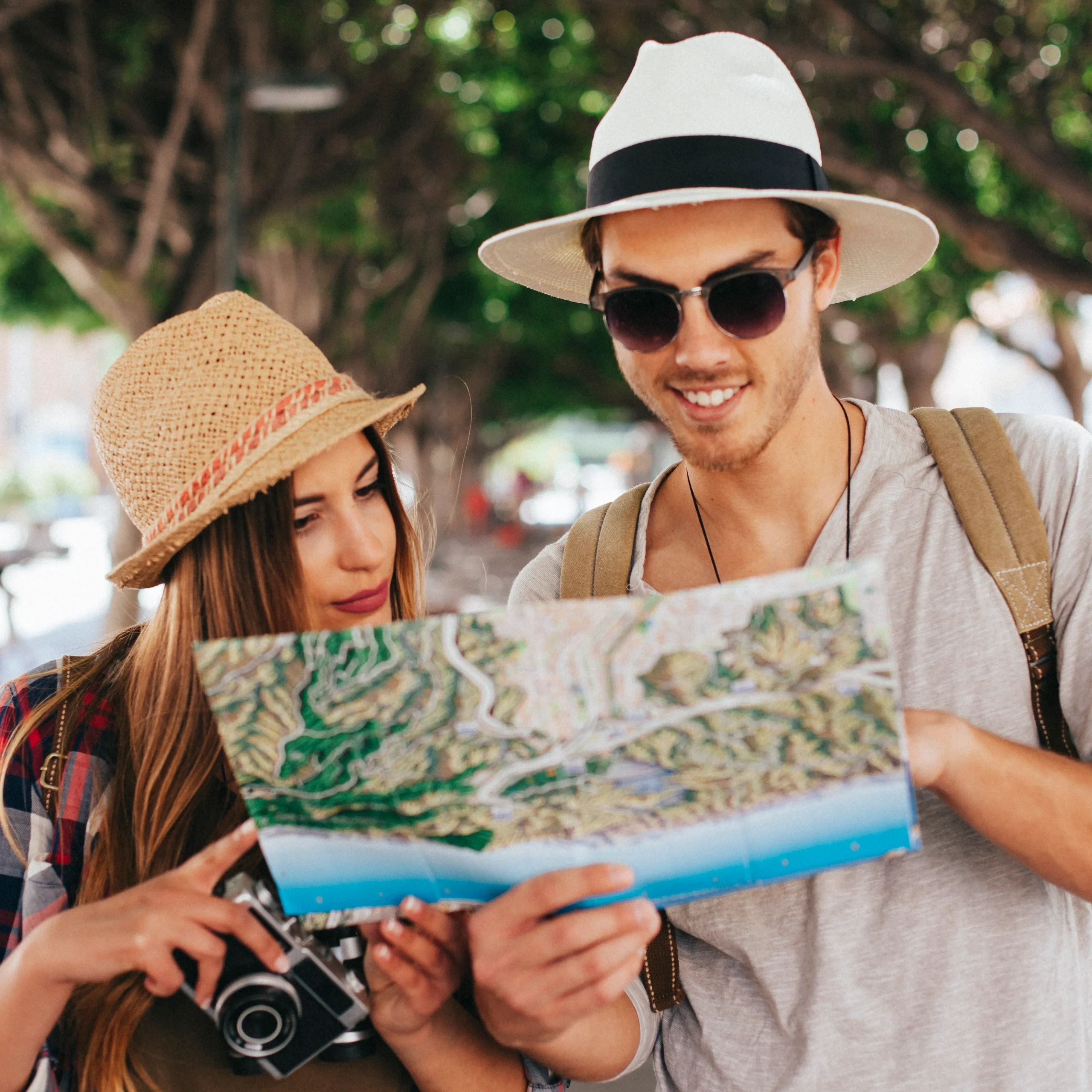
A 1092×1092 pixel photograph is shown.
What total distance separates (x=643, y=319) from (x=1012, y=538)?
768 millimetres

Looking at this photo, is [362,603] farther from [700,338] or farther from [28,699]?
[700,338]

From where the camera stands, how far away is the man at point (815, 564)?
1.81 metres

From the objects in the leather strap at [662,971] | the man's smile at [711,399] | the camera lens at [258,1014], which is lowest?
the leather strap at [662,971]

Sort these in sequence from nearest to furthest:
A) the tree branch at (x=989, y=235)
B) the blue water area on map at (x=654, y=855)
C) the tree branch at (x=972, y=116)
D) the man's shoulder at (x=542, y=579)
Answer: the blue water area on map at (x=654, y=855), the man's shoulder at (x=542, y=579), the tree branch at (x=972, y=116), the tree branch at (x=989, y=235)

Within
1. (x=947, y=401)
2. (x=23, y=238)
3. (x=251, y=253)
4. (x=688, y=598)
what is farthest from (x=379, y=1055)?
(x=947, y=401)

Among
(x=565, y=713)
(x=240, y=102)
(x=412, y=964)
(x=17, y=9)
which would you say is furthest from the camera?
(x=240, y=102)

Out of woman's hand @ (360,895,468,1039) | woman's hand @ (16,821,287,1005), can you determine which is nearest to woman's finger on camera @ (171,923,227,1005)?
woman's hand @ (16,821,287,1005)

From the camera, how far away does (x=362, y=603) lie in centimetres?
213

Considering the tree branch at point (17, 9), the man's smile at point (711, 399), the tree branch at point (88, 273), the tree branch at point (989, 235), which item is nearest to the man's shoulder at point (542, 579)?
the man's smile at point (711, 399)

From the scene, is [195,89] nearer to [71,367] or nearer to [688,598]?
[688,598]

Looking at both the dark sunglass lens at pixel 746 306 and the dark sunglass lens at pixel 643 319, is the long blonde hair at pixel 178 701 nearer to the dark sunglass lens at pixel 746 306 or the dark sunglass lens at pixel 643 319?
the dark sunglass lens at pixel 643 319

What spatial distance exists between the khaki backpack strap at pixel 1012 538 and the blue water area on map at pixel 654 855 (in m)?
0.61

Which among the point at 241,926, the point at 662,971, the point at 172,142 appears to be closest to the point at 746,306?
the point at 662,971

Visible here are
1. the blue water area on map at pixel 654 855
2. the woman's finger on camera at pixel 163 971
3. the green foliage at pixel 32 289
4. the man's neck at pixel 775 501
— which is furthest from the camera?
the green foliage at pixel 32 289
